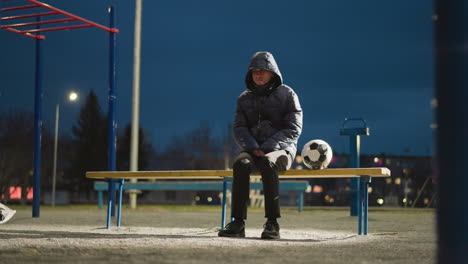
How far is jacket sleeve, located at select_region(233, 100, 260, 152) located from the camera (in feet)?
21.1

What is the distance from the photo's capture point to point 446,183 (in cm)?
238

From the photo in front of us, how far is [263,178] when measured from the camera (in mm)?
6172

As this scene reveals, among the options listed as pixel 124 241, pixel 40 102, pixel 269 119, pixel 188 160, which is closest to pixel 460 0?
pixel 124 241

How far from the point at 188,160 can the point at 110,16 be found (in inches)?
1922

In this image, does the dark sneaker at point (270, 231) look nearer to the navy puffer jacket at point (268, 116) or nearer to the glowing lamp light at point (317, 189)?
the navy puffer jacket at point (268, 116)

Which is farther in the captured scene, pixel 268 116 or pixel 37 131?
pixel 37 131

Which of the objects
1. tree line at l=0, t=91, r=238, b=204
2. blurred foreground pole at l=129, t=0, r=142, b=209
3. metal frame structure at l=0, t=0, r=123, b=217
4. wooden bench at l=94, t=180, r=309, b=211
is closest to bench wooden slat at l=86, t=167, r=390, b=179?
metal frame structure at l=0, t=0, r=123, b=217

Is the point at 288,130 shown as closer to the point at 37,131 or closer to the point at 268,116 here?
the point at 268,116

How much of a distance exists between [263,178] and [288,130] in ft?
2.00

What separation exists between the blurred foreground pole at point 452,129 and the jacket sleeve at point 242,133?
4017 millimetres

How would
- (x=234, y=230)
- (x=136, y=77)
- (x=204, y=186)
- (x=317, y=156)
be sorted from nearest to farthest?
(x=234, y=230) < (x=317, y=156) < (x=136, y=77) < (x=204, y=186)

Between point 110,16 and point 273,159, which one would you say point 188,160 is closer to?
point 110,16

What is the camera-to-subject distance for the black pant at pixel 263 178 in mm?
6125

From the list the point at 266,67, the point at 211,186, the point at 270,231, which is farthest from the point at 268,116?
the point at 211,186
